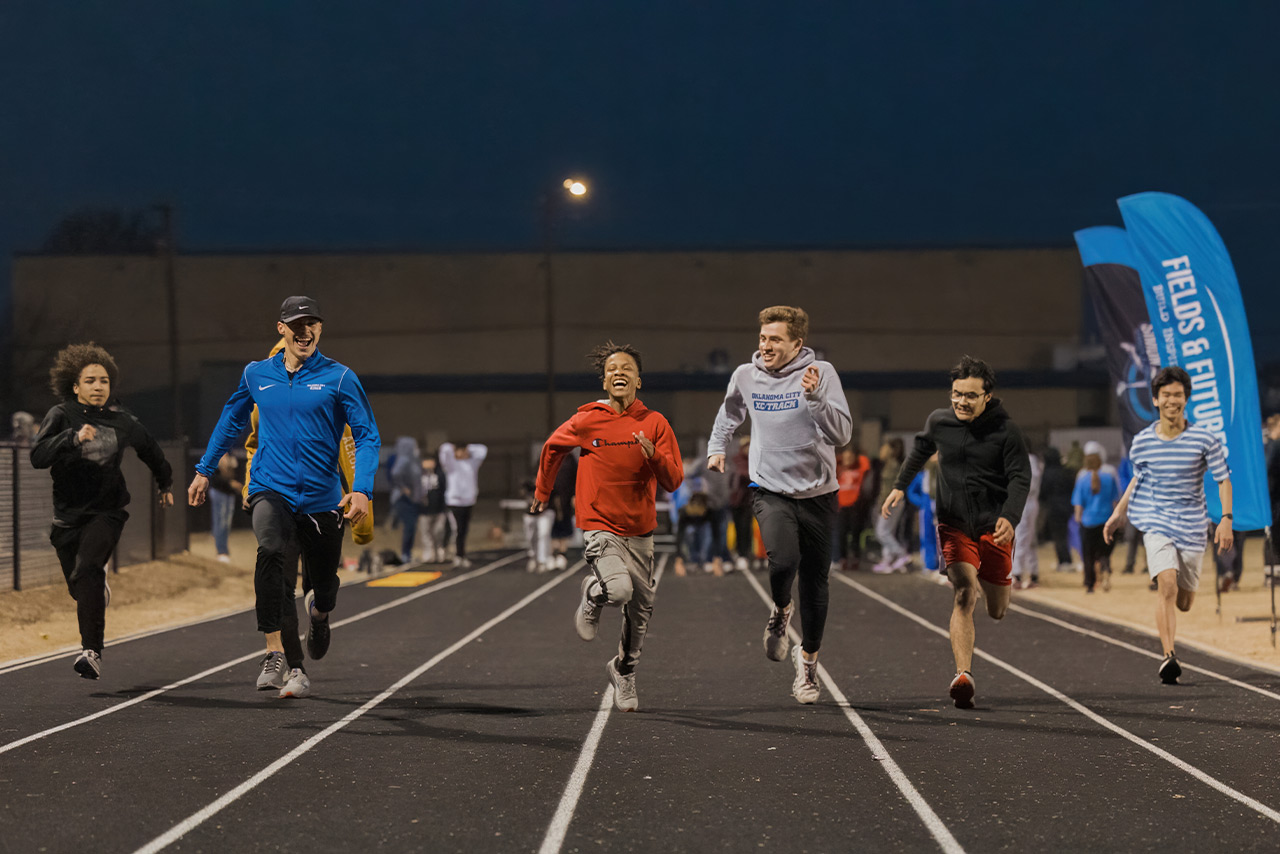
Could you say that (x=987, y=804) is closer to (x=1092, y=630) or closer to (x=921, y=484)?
(x=1092, y=630)

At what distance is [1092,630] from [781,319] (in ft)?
21.1

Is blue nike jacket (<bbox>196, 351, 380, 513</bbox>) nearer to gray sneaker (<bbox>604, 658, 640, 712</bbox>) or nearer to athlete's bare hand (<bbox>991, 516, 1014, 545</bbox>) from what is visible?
gray sneaker (<bbox>604, 658, 640, 712</bbox>)

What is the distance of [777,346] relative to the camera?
806 cm

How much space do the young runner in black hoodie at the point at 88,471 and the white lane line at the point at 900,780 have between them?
14.1ft

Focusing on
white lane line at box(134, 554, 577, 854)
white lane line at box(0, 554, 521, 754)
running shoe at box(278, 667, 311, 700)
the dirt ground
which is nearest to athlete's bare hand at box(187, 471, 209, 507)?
running shoe at box(278, 667, 311, 700)

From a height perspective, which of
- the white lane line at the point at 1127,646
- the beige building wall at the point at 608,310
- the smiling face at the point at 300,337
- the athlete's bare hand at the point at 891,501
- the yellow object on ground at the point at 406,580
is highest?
the beige building wall at the point at 608,310

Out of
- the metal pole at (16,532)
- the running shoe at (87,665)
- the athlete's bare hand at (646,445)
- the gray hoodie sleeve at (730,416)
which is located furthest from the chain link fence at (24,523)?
the athlete's bare hand at (646,445)

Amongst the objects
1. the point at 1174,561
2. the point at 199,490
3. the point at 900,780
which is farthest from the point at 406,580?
the point at 900,780

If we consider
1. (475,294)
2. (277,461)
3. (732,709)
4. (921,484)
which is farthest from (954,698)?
(475,294)

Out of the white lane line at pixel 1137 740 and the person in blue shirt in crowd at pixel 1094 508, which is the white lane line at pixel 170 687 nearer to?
the white lane line at pixel 1137 740

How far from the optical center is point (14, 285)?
2269 inches

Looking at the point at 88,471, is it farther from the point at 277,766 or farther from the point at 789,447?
the point at 789,447

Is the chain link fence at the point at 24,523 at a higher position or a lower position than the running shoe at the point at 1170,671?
higher

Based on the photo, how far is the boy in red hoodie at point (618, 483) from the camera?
768 centimetres
